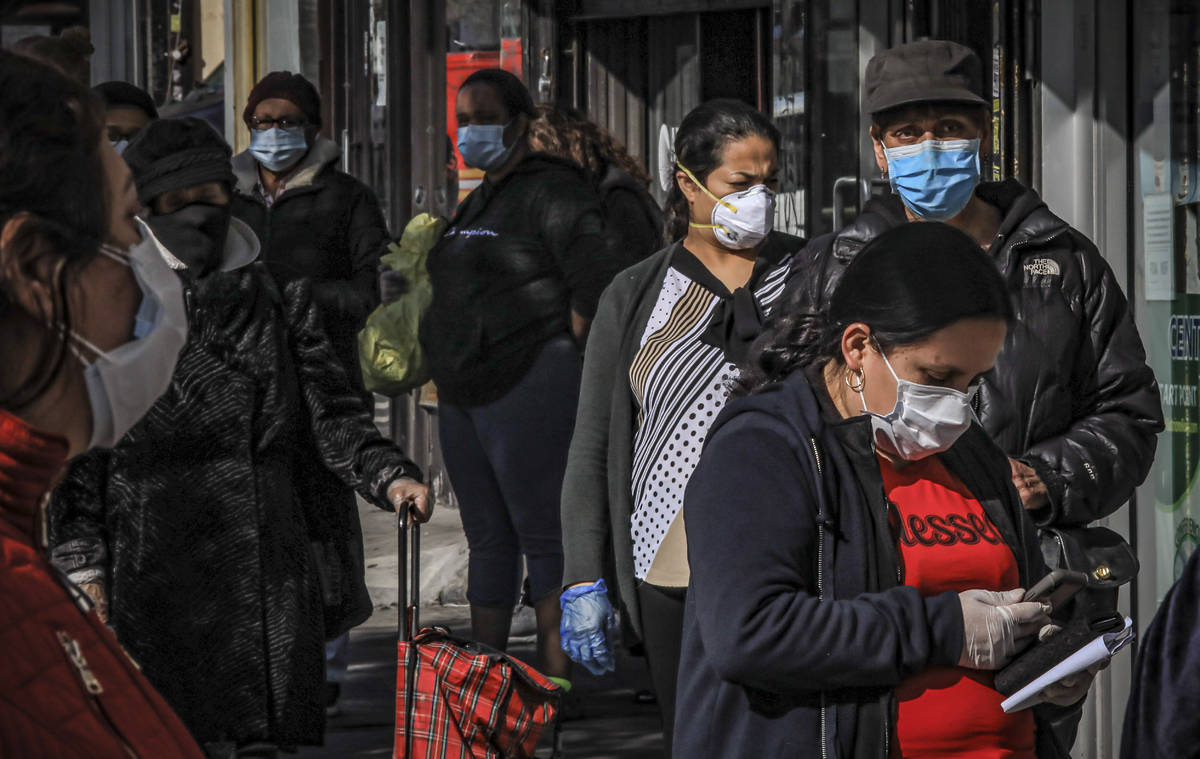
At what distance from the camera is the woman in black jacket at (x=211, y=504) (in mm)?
4301

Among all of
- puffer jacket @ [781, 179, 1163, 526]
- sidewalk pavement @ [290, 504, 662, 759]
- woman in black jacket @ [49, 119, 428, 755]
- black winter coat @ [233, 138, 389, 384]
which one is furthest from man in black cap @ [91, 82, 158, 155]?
puffer jacket @ [781, 179, 1163, 526]

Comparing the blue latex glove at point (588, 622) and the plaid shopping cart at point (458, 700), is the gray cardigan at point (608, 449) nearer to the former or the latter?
the blue latex glove at point (588, 622)

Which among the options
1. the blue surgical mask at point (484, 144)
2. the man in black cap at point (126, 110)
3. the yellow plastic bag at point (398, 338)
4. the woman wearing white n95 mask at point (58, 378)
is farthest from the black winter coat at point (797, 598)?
the man in black cap at point (126, 110)

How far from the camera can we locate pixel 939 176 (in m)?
4.07

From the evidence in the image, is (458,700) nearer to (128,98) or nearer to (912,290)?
(912,290)

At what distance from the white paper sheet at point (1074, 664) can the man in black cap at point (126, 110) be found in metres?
5.17

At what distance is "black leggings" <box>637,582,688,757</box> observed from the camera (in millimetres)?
4008

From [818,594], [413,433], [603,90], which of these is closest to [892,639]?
[818,594]

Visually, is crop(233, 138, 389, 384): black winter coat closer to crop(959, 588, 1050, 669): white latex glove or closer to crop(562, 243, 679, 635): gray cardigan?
crop(562, 243, 679, 635): gray cardigan

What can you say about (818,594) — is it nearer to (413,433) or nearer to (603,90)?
(603,90)

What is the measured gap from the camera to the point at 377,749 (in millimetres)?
6305

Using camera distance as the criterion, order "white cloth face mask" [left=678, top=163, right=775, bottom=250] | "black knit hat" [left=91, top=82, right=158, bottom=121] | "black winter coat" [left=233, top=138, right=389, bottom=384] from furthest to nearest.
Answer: "black knit hat" [left=91, top=82, right=158, bottom=121]
"black winter coat" [left=233, top=138, right=389, bottom=384]
"white cloth face mask" [left=678, top=163, right=775, bottom=250]

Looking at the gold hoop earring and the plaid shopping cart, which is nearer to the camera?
the gold hoop earring

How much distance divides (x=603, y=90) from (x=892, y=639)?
7.41 metres
